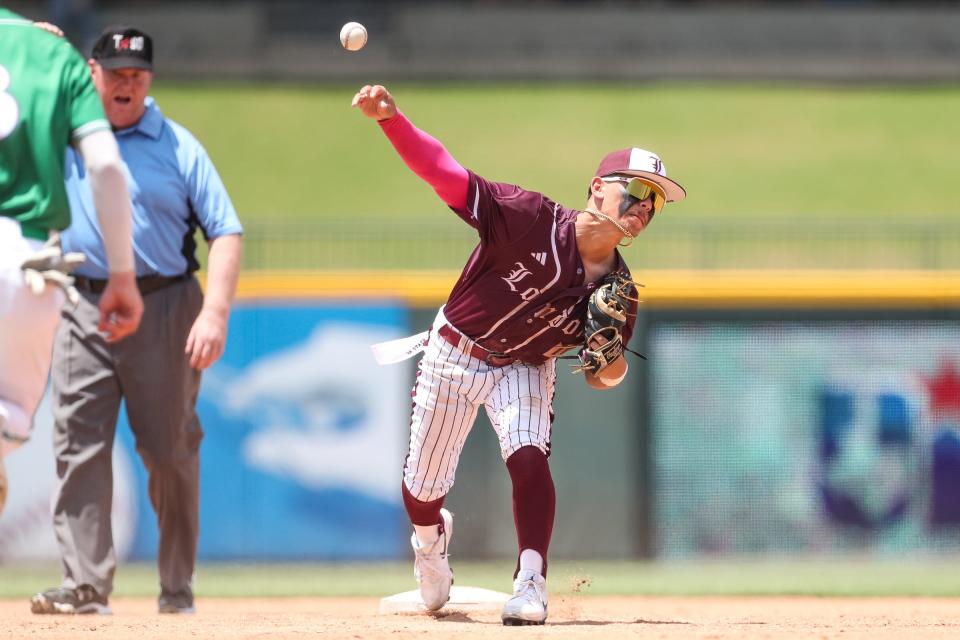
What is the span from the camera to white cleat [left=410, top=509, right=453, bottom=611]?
6676mm

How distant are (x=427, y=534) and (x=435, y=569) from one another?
0.18 meters

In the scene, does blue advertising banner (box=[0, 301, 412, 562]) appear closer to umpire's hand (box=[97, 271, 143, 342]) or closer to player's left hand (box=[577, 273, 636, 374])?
player's left hand (box=[577, 273, 636, 374])

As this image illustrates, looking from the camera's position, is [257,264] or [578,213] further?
[257,264]

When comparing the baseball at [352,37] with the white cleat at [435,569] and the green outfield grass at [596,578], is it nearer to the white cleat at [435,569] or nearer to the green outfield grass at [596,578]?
the white cleat at [435,569]

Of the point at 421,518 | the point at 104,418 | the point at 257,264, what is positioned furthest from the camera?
the point at 257,264

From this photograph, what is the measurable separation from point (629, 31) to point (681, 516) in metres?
18.4

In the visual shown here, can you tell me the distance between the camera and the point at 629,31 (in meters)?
28.0

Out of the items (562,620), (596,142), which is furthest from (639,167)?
(596,142)

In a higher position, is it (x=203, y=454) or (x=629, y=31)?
(x=629, y=31)

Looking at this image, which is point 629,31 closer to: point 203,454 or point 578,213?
point 203,454

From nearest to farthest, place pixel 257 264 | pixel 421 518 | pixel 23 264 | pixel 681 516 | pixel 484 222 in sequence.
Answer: pixel 23 264 < pixel 484 222 < pixel 421 518 < pixel 681 516 < pixel 257 264

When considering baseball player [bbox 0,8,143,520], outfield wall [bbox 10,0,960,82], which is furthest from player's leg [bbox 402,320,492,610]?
outfield wall [bbox 10,0,960,82]

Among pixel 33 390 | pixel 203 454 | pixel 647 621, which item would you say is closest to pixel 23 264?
pixel 33 390

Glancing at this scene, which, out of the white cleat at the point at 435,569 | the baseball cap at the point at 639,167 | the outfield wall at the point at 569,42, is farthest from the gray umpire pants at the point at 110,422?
the outfield wall at the point at 569,42
